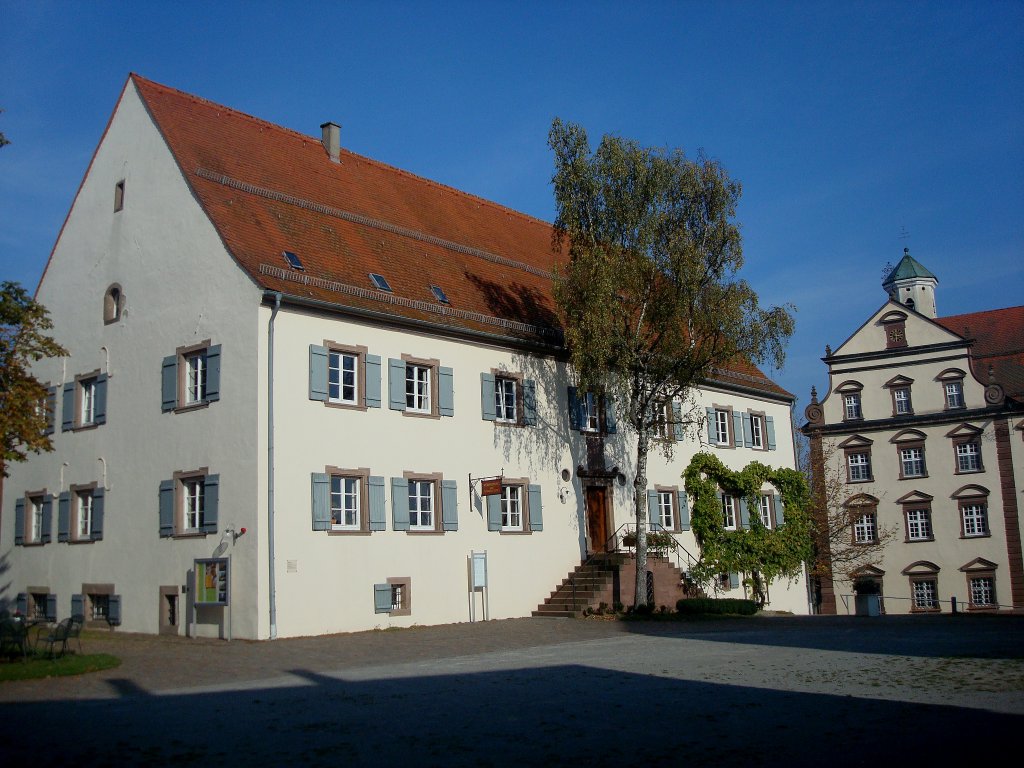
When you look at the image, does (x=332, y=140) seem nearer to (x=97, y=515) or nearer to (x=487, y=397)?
(x=487, y=397)

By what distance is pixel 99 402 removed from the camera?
24.3 meters

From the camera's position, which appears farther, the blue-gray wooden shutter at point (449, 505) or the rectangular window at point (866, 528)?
the rectangular window at point (866, 528)

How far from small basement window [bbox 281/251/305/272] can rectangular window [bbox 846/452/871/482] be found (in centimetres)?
3321

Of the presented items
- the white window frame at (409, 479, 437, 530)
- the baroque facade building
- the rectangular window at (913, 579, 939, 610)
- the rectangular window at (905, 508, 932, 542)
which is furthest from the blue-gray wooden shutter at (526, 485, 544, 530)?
the rectangular window at (905, 508, 932, 542)

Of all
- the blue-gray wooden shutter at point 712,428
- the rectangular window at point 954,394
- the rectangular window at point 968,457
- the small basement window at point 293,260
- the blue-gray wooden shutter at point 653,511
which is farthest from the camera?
the rectangular window at point 954,394

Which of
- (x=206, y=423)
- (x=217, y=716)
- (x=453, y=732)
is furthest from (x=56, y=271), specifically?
(x=453, y=732)

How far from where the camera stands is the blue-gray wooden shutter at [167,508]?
21.5 meters

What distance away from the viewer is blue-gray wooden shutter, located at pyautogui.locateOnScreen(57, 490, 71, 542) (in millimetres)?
24484

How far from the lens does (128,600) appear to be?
2227 cm

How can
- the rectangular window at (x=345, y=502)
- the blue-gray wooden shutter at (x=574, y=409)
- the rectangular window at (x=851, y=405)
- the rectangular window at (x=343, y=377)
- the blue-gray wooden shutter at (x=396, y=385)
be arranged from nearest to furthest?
the rectangular window at (x=345, y=502)
the rectangular window at (x=343, y=377)
the blue-gray wooden shutter at (x=396, y=385)
the blue-gray wooden shutter at (x=574, y=409)
the rectangular window at (x=851, y=405)

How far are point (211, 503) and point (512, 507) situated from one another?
7.72 metres

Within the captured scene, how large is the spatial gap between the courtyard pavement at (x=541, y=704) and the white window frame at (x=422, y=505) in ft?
16.3

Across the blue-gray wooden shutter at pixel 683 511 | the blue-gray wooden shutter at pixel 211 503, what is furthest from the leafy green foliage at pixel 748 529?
the blue-gray wooden shutter at pixel 211 503

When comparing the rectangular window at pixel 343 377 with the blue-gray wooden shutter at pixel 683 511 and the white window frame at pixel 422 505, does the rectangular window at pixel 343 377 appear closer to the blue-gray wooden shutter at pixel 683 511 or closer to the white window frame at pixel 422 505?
the white window frame at pixel 422 505
